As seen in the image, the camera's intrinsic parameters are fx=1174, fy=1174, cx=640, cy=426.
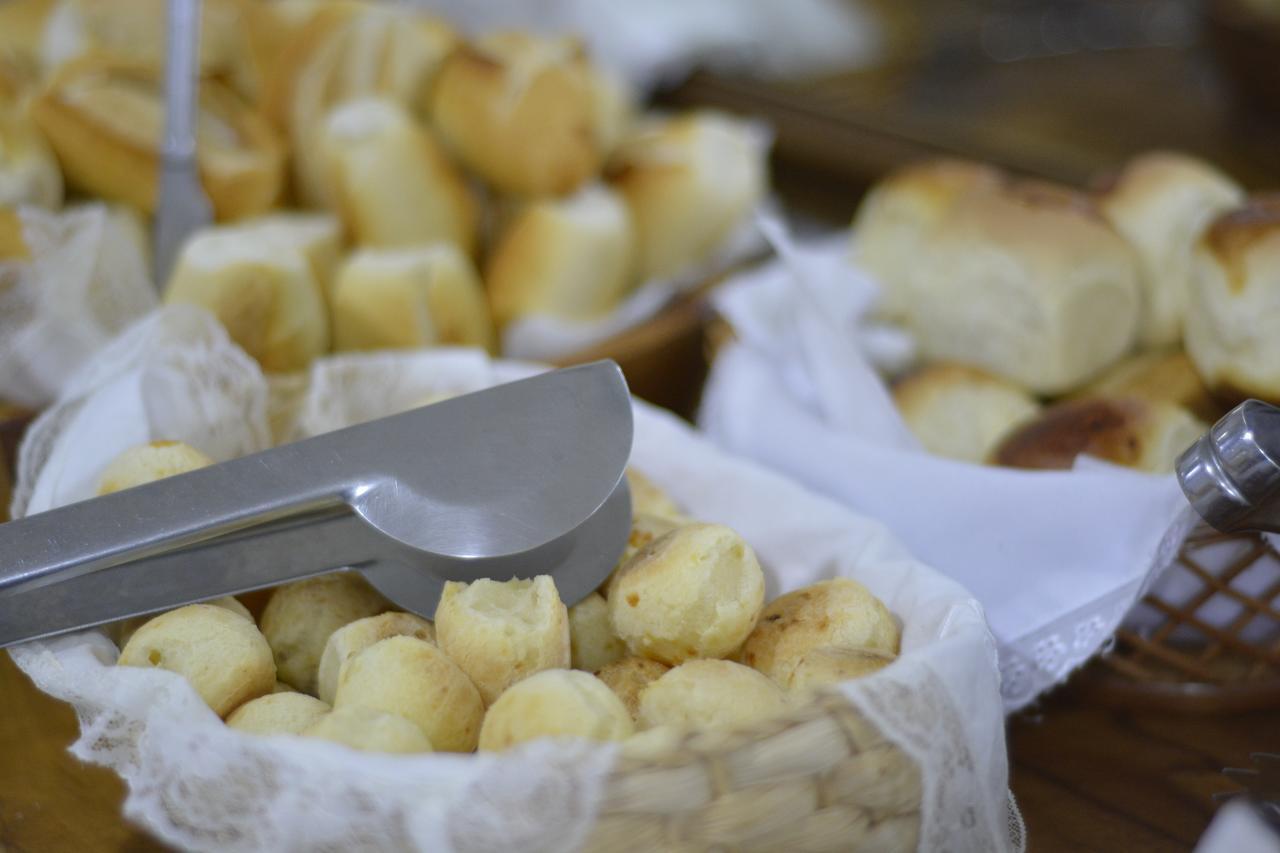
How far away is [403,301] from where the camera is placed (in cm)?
89

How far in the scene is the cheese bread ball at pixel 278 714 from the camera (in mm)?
495

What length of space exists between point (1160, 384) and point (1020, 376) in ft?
0.31

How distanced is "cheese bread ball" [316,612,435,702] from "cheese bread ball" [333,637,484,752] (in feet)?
0.09

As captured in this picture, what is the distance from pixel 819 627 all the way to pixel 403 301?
472 millimetres

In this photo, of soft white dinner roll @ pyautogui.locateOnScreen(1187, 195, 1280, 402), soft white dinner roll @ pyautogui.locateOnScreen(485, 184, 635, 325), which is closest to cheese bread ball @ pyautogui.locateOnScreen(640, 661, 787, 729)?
soft white dinner roll @ pyautogui.locateOnScreen(1187, 195, 1280, 402)

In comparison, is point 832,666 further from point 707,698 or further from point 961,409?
point 961,409

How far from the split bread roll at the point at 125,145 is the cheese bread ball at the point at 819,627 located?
0.63m

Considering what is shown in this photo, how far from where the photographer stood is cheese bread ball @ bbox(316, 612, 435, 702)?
0.53 meters

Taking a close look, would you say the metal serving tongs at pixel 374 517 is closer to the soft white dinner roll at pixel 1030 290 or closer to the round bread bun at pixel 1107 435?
the round bread bun at pixel 1107 435

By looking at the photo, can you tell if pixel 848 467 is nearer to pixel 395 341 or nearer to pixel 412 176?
pixel 395 341

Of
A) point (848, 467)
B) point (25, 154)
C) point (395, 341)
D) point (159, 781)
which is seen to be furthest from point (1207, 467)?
point (25, 154)

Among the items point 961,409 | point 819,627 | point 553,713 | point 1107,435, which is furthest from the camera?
point 961,409

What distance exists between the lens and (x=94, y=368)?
0.70m

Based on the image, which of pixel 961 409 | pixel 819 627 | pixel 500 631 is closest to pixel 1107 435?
pixel 961 409
